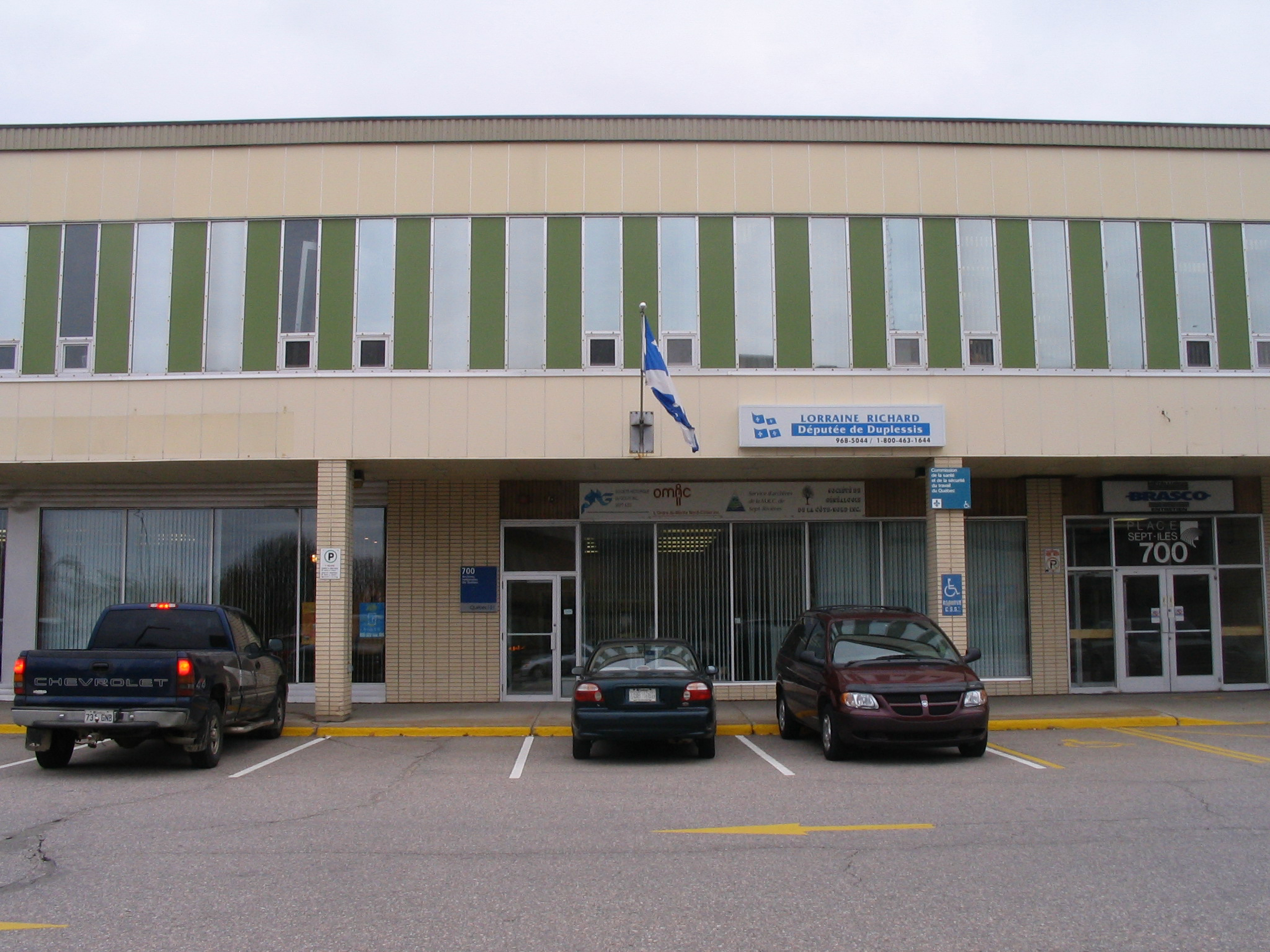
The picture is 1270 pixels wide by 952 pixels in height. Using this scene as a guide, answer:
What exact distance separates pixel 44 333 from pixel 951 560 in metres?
14.3

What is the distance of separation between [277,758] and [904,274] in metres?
11.4

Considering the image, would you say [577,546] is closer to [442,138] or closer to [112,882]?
[442,138]

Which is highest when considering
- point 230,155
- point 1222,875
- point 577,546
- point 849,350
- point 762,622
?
point 230,155

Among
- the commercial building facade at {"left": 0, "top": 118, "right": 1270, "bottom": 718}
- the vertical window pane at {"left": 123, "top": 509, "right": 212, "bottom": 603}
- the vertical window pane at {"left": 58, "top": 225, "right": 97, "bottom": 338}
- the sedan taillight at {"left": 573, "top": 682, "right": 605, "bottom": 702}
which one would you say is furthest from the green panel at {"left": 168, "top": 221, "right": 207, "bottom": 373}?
the sedan taillight at {"left": 573, "top": 682, "right": 605, "bottom": 702}

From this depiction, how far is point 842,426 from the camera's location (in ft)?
51.5


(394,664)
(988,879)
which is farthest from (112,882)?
(394,664)

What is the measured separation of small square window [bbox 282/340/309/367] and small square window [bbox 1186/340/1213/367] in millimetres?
13579

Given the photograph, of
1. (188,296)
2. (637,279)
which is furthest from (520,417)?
(188,296)

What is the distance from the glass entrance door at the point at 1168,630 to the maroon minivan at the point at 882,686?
6722 mm

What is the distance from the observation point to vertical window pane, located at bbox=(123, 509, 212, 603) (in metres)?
18.2

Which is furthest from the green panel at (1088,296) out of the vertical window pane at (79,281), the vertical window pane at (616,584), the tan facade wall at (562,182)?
the vertical window pane at (79,281)

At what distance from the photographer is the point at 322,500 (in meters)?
15.6

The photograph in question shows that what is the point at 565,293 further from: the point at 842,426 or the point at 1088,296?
the point at 1088,296

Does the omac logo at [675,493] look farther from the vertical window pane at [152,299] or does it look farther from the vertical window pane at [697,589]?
the vertical window pane at [152,299]
